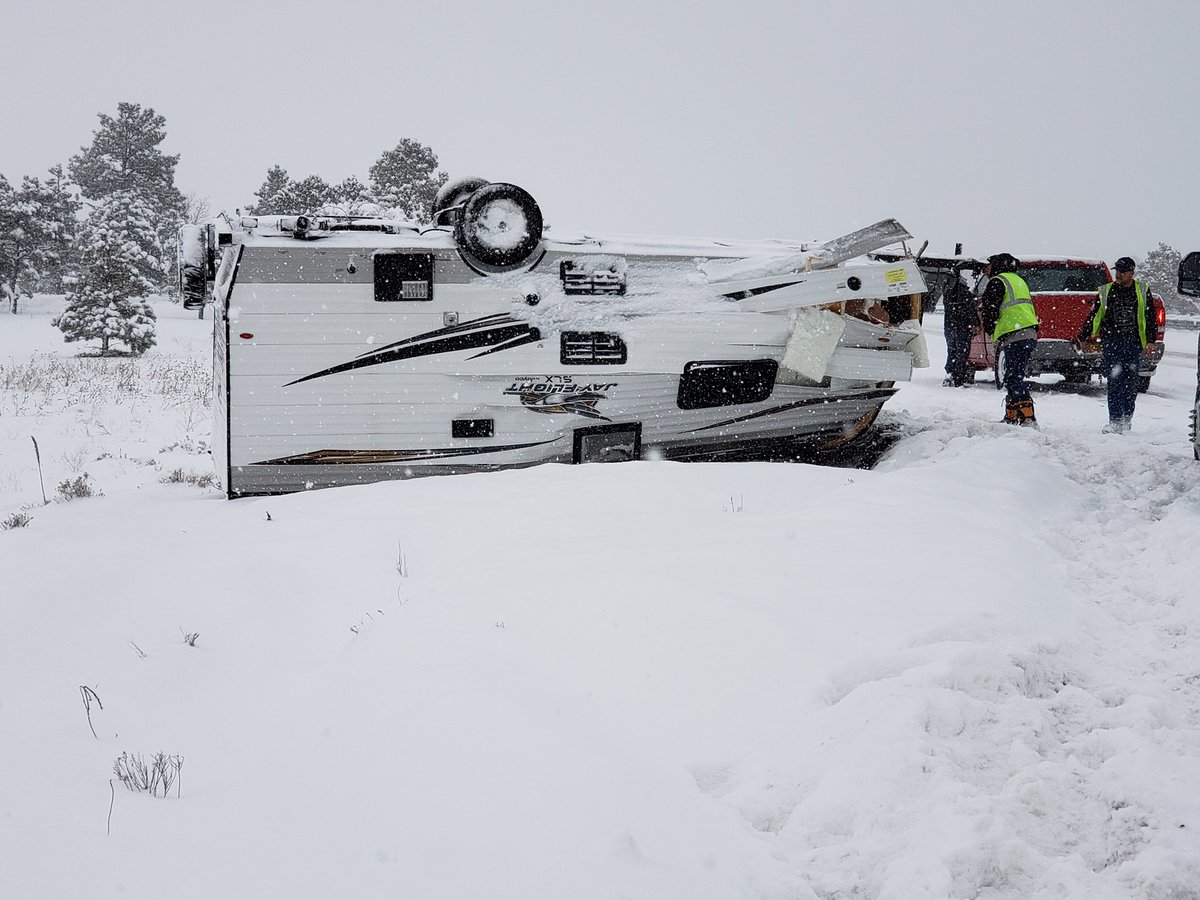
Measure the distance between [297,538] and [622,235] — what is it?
4.12 m

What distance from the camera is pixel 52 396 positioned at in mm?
13305

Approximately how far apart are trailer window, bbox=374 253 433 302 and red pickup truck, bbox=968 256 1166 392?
30.3ft

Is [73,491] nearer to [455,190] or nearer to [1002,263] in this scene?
[455,190]

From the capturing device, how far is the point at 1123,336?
343 inches

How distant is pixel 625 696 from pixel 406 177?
125 feet

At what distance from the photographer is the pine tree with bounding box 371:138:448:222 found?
37.5m

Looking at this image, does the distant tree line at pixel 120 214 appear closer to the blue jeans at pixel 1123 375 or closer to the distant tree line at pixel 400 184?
the distant tree line at pixel 400 184

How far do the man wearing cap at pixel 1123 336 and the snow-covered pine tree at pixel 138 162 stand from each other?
4913cm

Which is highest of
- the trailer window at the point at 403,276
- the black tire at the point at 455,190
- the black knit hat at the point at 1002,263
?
the black tire at the point at 455,190

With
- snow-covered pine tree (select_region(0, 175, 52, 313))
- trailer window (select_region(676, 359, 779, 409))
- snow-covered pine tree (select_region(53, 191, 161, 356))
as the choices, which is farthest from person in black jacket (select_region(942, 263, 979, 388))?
snow-covered pine tree (select_region(0, 175, 52, 313))

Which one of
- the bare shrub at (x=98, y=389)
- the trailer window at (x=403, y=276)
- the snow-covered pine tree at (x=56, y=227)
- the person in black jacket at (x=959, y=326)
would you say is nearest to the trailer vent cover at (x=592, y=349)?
the trailer window at (x=403, y=276)

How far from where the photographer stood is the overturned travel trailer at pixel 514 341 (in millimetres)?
6605

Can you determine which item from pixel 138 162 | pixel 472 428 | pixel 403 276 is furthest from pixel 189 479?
pixel 138 162

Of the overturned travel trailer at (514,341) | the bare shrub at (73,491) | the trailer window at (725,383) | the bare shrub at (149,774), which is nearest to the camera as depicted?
the bare shrub at (149,774)
